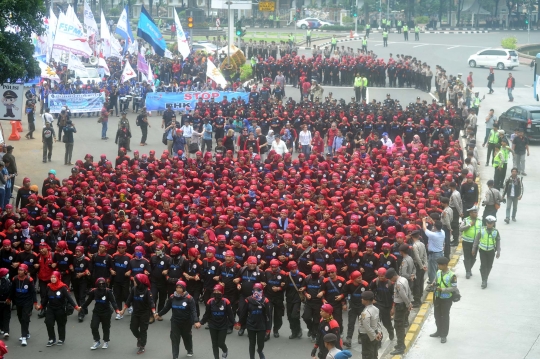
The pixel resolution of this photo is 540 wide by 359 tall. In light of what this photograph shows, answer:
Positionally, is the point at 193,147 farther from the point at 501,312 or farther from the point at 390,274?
the point at 390,274

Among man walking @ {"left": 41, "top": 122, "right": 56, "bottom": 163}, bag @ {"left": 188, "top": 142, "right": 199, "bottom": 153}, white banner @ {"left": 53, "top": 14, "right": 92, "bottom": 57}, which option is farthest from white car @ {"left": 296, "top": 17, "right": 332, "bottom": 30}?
man walking @ {"left": 41, "top": 122, "right": 56, "bottom": 163}

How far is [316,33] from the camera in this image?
78.4m

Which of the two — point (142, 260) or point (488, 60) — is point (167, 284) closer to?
point (142, 260)

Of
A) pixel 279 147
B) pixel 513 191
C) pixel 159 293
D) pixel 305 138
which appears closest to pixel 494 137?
pixel 513 191

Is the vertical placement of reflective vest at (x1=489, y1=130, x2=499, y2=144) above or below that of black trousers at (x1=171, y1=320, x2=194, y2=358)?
above

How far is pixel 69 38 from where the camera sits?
34469 mm

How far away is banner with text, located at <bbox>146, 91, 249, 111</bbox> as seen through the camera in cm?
3612

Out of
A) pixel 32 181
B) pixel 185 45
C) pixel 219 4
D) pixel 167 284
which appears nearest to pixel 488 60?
pixel 219 4

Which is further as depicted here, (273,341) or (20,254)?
(20,254)

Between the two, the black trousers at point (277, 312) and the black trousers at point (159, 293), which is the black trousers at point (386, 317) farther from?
the black trousers at point (159, 293)

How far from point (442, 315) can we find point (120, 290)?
18.2 ft

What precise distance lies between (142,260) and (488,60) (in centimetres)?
4099

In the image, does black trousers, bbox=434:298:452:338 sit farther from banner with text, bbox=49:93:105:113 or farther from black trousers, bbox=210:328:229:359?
banner with text, bbox=49:93:105:113

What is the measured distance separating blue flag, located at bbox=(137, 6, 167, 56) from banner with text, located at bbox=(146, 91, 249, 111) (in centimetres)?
284
